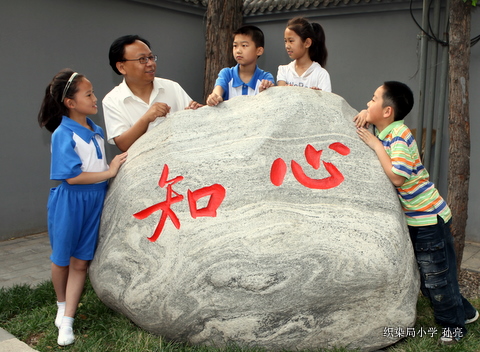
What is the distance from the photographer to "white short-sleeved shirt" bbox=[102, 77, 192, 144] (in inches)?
121

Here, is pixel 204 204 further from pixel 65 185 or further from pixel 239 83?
pixel 239 83

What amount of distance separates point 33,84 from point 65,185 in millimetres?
3061

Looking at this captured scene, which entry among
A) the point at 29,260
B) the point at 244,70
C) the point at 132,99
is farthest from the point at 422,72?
the point at 29,260

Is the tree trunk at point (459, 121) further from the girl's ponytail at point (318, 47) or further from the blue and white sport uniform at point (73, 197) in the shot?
the blue and white sport uniform at point (73, 197)

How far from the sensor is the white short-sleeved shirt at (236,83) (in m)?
3.42

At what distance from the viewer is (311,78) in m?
3.44

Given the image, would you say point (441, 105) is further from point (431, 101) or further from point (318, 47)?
point (318, 47)

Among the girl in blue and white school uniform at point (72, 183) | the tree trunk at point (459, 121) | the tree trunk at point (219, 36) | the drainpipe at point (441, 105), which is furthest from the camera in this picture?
the tree trunk at point (219, 36)

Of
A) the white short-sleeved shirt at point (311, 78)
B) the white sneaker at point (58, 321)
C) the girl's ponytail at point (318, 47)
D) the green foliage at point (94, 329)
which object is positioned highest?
the girl's ponytail at point (318, 47)

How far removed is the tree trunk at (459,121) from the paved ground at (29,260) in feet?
3.24

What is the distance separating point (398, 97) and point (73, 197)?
202 centimetres

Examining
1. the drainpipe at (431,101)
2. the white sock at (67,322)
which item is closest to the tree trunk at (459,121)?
the drainpipe at (431,101)

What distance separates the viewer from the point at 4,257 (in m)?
4.72

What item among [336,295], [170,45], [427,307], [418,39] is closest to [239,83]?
[336,295]
